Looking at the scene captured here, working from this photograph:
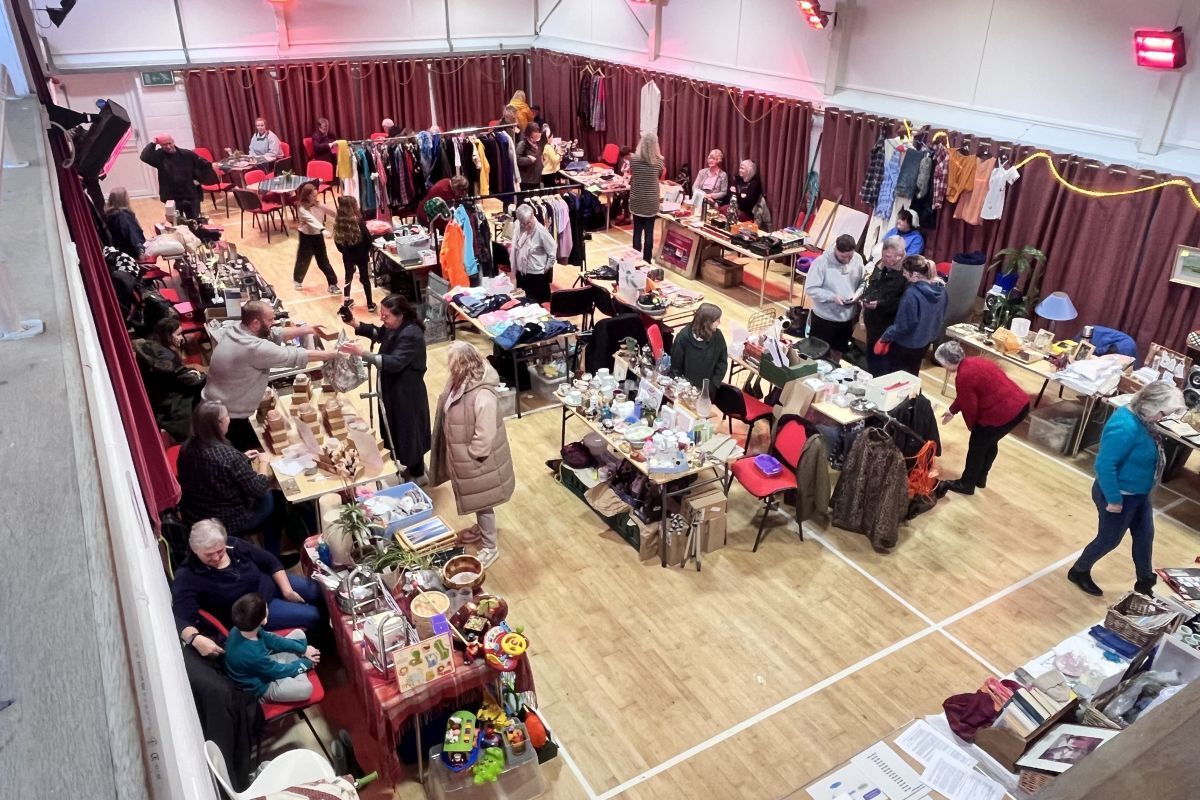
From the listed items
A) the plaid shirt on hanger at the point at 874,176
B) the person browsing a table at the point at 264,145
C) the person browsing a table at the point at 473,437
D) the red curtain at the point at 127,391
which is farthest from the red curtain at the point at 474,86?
the person browsing a table at the point at 473,437

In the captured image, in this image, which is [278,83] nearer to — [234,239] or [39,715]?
[234,239]

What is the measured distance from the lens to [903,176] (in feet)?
30.8

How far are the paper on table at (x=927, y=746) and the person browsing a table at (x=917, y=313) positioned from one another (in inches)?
155

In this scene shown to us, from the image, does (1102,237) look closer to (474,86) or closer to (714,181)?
(714,181)

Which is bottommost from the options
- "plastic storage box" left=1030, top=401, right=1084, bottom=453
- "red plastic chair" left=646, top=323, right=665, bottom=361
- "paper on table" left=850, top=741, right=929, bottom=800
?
"plastic storage box" left=1030, top=401, right=1084, bottom=453

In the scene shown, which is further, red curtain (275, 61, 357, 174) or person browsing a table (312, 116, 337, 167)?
red curtain (275, 61, 357, 174)

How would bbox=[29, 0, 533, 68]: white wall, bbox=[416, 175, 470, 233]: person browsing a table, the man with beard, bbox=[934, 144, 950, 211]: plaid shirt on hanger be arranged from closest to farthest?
the man with beard → bbox=[934, 144, 950, 211]: plaid shirt on hanger → bbox=[416, 175, 470, 233]: person browsing a table → bbox=[29, 0, 533, 68]: white wall

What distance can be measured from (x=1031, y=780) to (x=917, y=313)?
4072 mm

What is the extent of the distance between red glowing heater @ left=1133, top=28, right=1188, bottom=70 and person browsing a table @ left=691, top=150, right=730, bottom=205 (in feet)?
17.1

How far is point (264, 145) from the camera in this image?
13.6 metres

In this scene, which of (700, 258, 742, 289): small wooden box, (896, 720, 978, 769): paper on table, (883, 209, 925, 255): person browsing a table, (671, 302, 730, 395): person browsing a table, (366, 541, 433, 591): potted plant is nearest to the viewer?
(896, 720, 978, 769): paper on table

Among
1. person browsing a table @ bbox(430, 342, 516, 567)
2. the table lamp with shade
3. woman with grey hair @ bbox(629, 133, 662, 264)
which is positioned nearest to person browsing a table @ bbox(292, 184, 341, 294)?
woman with grey hair @ bbox(629, 133, 662, 264)

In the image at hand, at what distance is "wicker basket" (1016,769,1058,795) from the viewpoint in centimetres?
367

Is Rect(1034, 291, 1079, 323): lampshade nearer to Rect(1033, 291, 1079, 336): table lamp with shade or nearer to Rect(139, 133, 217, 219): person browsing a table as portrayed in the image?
Rect(1033, 291, 1079, 336): table lamp with shade
